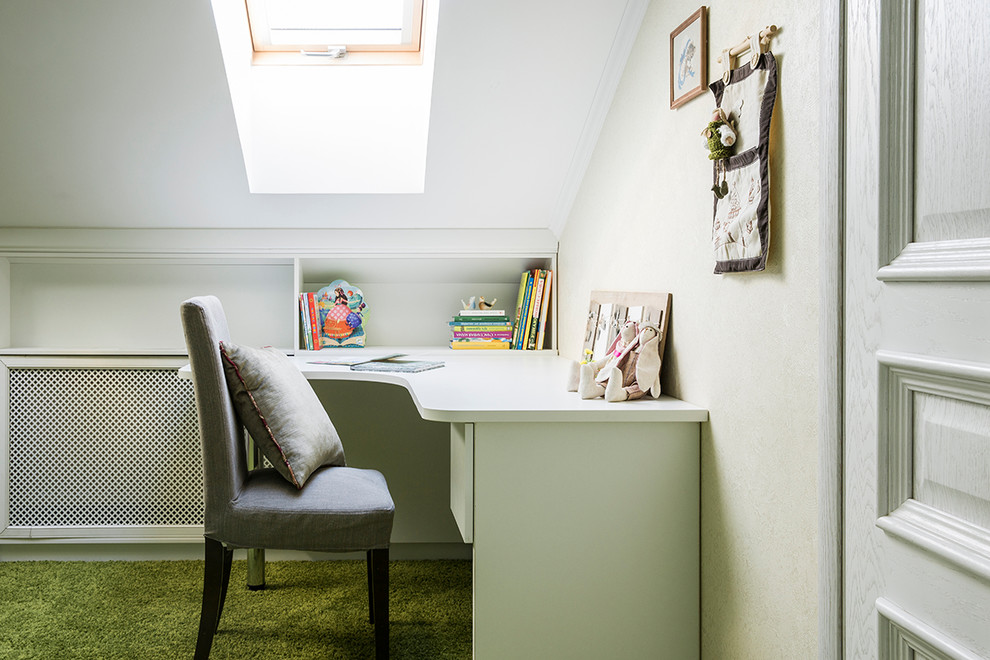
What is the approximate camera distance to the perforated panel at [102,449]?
2727 millimetres

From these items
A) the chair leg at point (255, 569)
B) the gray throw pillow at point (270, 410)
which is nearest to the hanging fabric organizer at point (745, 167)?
the gray throw pillow at point (270, 410)

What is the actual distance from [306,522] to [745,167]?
1.18 meters

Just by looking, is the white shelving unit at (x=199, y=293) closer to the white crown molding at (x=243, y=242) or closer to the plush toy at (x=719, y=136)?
the white crown molding at (x=243, y=242)

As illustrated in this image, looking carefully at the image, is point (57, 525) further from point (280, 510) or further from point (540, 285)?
point (540, 285)

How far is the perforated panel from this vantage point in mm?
2727

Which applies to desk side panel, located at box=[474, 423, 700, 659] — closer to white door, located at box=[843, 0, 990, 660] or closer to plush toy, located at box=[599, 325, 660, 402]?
plush toy, located at box=[599, 325, 660, 402]

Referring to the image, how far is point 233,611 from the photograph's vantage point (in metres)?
2.30

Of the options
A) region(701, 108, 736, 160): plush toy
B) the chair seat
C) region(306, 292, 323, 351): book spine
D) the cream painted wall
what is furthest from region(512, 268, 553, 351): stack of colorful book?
region(701, 108, 736, 160): plush toy

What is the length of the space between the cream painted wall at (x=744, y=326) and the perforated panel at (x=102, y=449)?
1720 mm

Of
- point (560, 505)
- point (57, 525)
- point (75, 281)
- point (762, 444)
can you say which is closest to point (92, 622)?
point (57, 525)

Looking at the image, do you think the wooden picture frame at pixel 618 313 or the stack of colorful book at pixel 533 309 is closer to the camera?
the wooden picture frame at pixel 618 313

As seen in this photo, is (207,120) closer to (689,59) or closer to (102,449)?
(102,449)

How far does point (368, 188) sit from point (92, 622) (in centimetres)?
157

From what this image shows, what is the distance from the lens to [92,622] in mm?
2217
